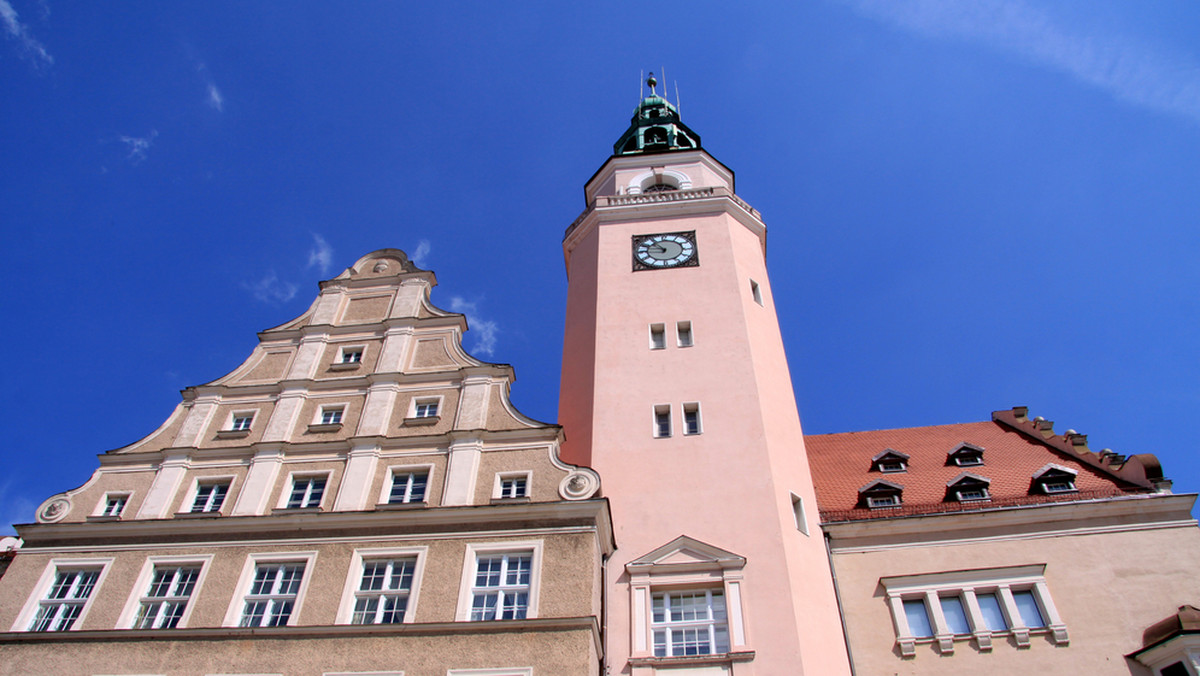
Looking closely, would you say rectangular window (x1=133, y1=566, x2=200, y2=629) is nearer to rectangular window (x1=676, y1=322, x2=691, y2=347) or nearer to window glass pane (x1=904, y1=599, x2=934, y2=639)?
rectangular window (x1=676, y1=322, x2=691, y2=347)

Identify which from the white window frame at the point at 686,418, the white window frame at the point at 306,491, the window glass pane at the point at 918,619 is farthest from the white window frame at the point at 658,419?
the white window frame at the point at 306,491

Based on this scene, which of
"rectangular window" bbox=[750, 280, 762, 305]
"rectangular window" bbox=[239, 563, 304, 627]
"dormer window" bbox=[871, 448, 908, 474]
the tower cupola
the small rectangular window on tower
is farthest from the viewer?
the tower cupola

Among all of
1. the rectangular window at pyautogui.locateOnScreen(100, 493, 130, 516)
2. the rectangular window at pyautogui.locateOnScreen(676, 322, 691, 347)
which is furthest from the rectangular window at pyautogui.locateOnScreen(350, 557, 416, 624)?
the rectangular window at pyautogui.locateOnScreen(676, 322, 691, 347)

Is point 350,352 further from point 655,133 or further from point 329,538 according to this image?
point 655,133

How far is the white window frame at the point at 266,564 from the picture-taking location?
54.4ft

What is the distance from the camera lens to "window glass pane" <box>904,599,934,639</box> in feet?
63.0

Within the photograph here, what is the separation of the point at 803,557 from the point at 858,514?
307 centimetres

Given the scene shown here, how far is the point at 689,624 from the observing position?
1792 centimetres

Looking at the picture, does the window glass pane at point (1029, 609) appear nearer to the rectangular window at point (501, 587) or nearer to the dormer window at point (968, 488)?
the dormer window at point (968, 488)

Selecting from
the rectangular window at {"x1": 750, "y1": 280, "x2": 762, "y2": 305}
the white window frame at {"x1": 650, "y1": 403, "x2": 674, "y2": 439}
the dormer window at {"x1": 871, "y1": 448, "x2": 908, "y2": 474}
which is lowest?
the white window frame at {"x1": 650, "y1": 403, "x2": 674, "y2": 439}

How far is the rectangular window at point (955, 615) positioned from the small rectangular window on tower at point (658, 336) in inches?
360

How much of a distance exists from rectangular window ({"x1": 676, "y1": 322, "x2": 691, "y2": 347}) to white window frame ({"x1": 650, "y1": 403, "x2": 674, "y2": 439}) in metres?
2.42

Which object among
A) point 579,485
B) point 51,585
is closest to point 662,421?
point 579,485

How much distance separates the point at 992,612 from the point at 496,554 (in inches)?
418
